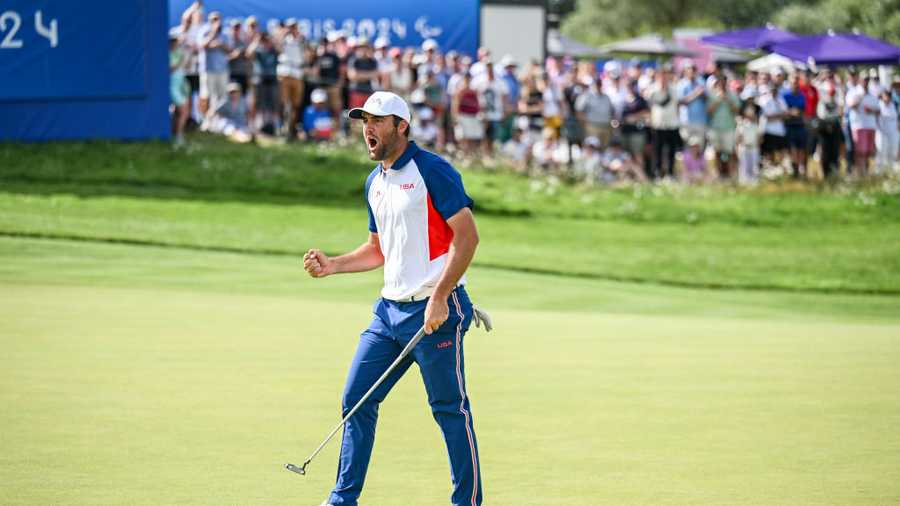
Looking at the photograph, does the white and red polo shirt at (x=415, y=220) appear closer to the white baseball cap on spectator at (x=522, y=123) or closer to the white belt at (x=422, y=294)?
the white belt at (x=422, y=294)

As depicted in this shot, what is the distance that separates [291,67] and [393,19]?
933 centimetres

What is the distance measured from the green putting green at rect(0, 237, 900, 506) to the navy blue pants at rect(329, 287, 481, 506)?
294 mm

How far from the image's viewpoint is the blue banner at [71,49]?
2483cm

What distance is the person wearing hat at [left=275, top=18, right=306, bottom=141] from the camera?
27453 millimetres

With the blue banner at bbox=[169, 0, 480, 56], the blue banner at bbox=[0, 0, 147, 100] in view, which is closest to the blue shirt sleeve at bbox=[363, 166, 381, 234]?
the blue banner at bbox=[0, 0, 147, 100]

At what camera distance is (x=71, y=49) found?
25.5 meters

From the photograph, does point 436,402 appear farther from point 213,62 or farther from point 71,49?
point 213,62

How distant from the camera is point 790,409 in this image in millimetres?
9781

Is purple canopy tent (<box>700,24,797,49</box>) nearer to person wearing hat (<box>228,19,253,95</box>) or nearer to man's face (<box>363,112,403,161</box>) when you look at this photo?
person wearing hat (<box>228,19,253,95</box>)

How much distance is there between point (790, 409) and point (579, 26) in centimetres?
8171

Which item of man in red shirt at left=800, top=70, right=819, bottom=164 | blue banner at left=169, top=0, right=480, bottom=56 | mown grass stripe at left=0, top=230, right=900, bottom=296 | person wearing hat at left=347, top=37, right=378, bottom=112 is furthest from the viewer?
blue banner at left=169, top=0, right=480, bottom=56

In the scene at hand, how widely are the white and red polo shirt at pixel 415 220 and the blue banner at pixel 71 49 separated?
19377 millimetres

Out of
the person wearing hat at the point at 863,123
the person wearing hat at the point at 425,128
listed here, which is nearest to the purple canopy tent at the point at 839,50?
the person wearing hat at the point at 863,123

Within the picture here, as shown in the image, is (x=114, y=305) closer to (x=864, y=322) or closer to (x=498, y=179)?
(x=864, y=322)
